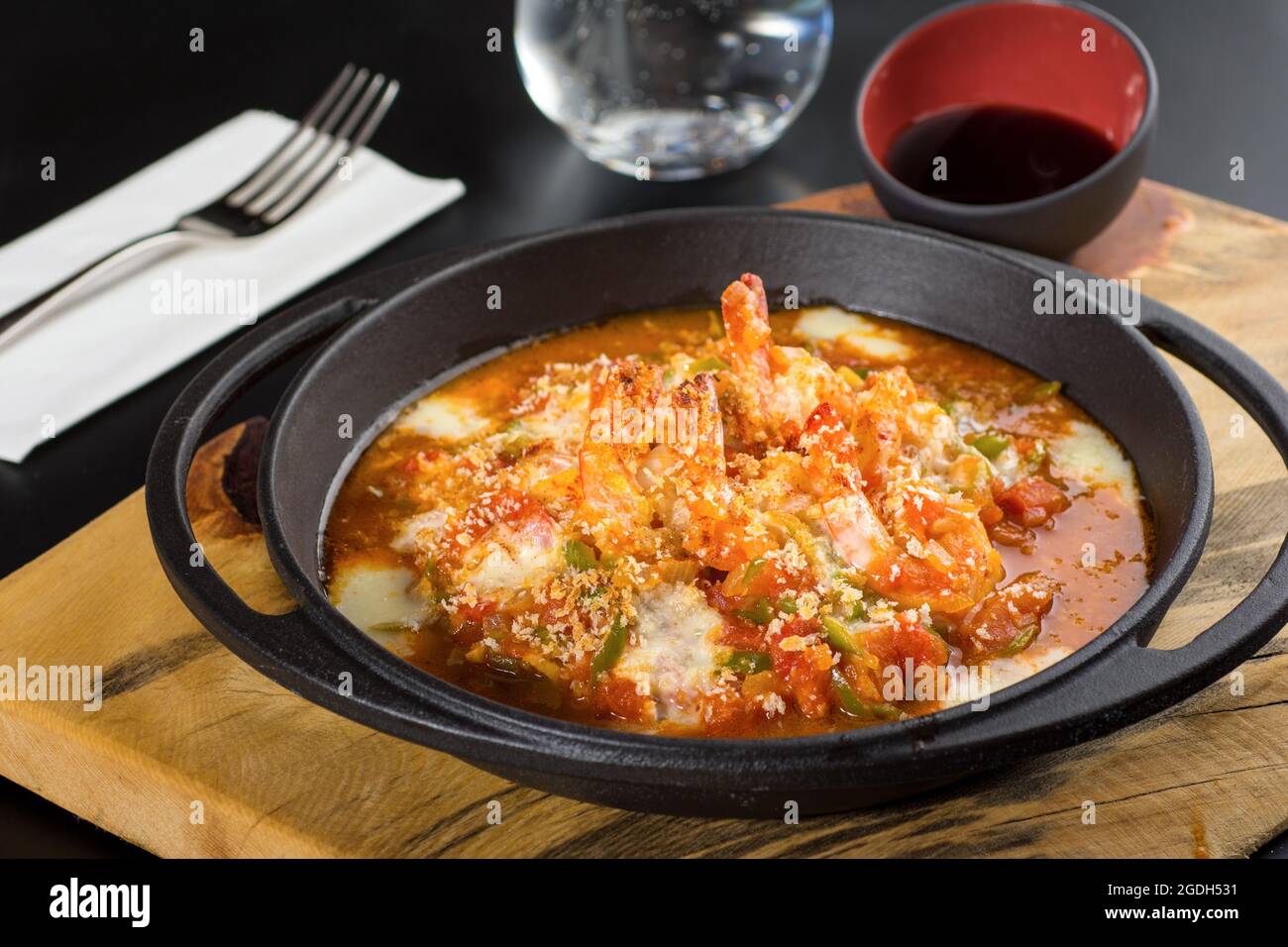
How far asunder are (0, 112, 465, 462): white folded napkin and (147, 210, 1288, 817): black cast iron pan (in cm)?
79

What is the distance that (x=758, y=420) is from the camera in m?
3.17

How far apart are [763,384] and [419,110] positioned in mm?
3101

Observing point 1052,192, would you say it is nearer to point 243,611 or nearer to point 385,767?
point 385,767

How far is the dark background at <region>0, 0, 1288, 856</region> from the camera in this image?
16.6 feet

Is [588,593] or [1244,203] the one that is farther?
[1244,203]

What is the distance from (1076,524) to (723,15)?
2.51 meters

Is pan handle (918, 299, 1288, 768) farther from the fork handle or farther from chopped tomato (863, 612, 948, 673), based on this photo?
the fork handle

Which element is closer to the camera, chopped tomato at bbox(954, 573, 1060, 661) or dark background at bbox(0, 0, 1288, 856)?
chopped tomato at bbox(954, 573, 1060, 661)

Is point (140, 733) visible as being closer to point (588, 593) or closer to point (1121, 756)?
point (588, 593)

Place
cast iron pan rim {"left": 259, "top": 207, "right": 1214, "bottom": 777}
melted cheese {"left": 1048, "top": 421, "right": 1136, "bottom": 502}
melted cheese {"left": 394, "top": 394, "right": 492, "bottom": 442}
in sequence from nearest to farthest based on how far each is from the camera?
cast iron pan rim {"left": 259, "top": 207, "right": 1214, "bottom": 777}, melted cheese {"left": 1048, "top": 421, "right": 1136, "bottom": 502}, melted cheese {"left": 394, "top": 394, "right": 492, "bottom": 442}

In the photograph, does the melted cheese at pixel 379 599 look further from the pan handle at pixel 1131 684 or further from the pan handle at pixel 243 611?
the pan handle at pixel 1131 684

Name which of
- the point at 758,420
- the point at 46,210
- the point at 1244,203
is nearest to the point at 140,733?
the point at 758,420

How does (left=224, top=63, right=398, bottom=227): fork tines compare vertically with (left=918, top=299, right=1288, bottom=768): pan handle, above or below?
above

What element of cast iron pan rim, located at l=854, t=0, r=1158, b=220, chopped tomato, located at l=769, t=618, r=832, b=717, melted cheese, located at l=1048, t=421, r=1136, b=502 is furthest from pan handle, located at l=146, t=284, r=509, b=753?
cast iron pan rim, located at l=854, t=0, r=1158, b=220
